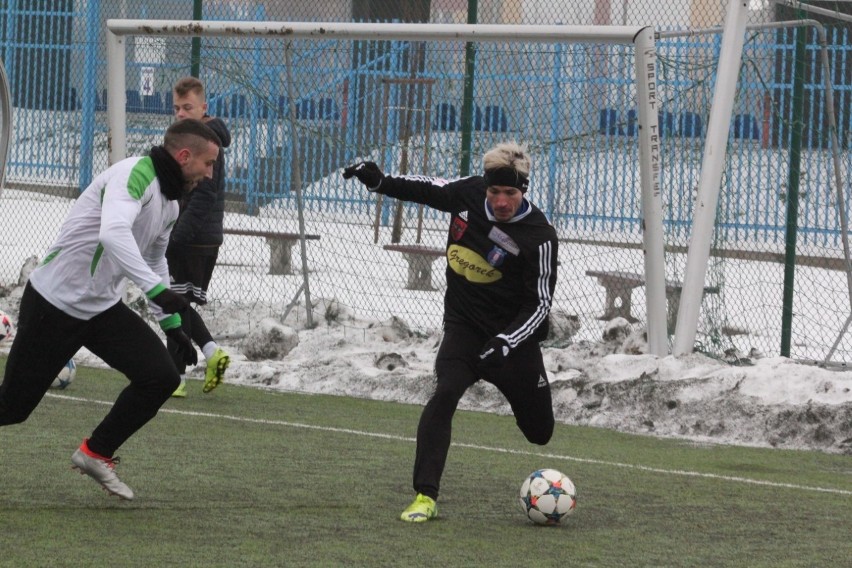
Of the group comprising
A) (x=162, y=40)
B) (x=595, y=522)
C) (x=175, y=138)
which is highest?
(x=162, y=40)

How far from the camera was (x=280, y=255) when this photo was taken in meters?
12.8

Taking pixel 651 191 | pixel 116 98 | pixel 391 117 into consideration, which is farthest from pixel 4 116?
pixel 651 191

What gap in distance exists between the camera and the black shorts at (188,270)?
376 inches

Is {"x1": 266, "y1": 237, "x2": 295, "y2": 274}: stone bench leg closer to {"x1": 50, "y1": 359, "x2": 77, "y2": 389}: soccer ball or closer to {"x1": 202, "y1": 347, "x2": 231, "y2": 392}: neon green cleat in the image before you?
{"x1": 50, "y1": 359, "x2": 77, "y2": 389}: soccer ball

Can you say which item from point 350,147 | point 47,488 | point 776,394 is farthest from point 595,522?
point 350,147

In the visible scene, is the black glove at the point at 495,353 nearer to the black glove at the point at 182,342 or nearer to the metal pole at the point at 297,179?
the black glove at the point at 182,342

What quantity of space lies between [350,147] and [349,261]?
99cm

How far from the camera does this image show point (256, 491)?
6617 mm

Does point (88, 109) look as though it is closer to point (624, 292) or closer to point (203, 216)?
point (203, 216)

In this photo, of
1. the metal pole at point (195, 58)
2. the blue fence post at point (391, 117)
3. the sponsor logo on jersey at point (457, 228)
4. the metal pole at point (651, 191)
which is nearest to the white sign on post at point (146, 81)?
the metal pole at point (195, 58)

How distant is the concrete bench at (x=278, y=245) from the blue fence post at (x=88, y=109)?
189 centimetres

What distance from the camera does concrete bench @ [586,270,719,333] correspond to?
436 inches

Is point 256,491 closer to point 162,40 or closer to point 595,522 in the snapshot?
point 595,522

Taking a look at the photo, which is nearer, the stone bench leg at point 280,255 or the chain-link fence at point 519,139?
the chain-link fence at point 519,139
